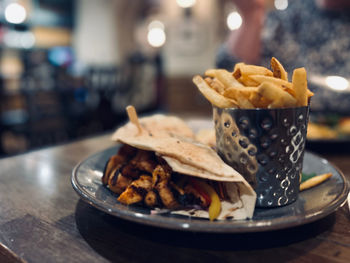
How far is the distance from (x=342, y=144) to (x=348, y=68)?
94 cm

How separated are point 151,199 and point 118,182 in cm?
13

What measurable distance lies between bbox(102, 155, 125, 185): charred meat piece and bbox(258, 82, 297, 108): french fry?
45 centimetres

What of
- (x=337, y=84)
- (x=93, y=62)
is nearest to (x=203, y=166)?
(x=337, y=84)

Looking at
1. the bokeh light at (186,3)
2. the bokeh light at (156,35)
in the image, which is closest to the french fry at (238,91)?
the bokeh light at (186,3)

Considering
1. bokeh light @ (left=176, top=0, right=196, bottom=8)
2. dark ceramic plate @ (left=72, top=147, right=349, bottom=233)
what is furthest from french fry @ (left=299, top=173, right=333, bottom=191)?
bokeh light @ (left=176, top=0, right=196, bottom=8)

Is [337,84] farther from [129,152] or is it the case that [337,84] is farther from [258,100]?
[129,152]

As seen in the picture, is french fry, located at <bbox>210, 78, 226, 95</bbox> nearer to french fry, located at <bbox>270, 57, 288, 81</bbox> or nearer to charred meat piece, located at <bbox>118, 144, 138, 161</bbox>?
french fry, located at <bbox>270, 57, 288, 81</bbox>

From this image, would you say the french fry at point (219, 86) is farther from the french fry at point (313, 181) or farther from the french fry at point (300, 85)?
the french fry at point (313, 181)

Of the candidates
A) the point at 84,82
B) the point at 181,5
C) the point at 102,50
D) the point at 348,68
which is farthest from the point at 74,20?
the point at 348,68

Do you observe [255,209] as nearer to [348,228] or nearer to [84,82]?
[348,228]

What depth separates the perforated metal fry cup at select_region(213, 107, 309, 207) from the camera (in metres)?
0.73

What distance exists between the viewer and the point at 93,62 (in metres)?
11.6

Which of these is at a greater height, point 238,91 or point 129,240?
point 238,91

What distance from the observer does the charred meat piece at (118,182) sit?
0.82 m
